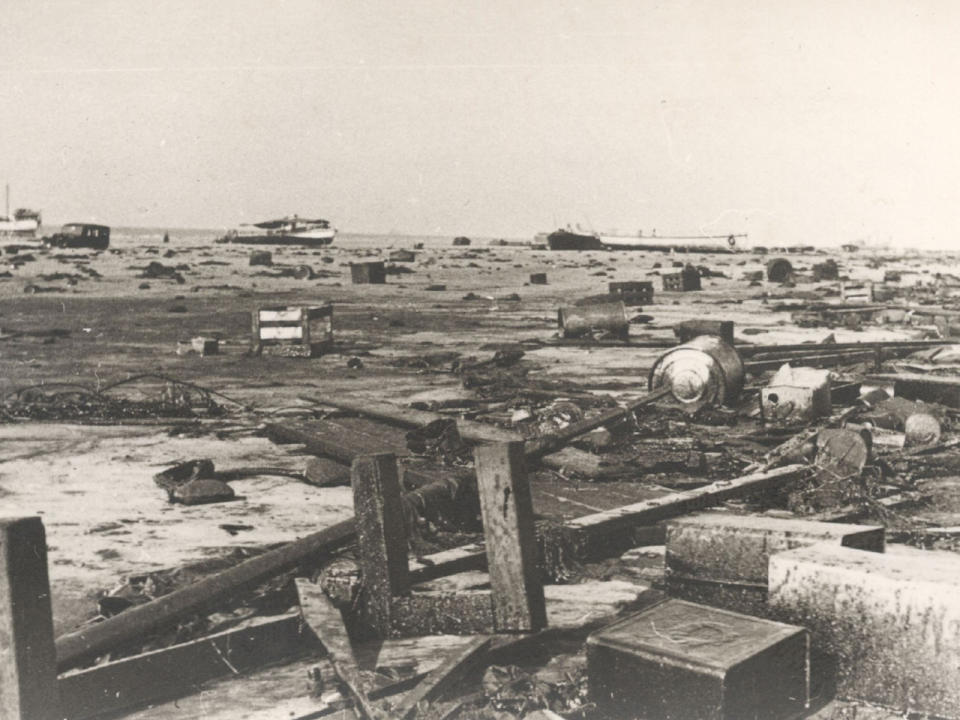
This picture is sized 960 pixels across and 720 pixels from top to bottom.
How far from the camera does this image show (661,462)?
7.02m

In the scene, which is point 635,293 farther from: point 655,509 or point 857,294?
point 655,509

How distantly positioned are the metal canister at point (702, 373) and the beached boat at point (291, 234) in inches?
2317

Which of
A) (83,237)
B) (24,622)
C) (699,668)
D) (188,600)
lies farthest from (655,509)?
(83,237)

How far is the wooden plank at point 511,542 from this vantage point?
3771mm

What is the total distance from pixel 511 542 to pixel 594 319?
11.7 meters

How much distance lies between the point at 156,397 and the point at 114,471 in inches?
121

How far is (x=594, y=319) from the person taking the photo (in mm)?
15297

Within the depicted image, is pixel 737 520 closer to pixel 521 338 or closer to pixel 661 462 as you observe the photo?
pixel 661 462

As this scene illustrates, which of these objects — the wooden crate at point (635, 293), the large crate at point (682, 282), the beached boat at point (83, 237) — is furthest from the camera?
the beached boat at point (83, 237)

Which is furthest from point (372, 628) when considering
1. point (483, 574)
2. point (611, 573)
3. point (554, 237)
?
point (554, 237)

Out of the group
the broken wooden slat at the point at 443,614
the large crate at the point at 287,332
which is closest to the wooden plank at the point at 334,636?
the broken wooden slat at the point at 443,614

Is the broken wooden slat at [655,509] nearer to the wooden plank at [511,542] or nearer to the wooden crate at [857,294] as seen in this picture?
the wooden plank at [511,542]

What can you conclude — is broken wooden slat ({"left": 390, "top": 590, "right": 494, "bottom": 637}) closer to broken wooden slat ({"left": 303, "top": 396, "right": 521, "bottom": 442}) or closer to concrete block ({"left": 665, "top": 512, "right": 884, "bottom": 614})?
concrete block ({"left": 665, "top": 512, "right": 884, "bottom": 614})

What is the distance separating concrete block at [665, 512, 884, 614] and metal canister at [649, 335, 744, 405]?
459cm
